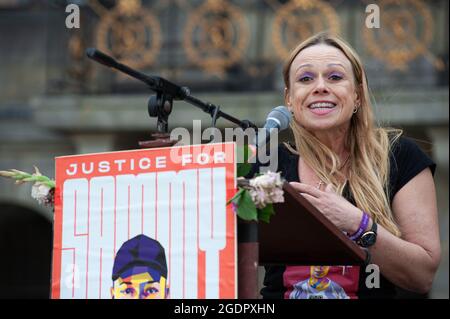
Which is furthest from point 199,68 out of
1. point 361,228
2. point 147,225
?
point 147,225

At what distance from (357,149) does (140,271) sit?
1.17 meters

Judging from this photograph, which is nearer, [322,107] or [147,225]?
[147,225]

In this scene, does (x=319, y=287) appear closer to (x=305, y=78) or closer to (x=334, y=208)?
(x=334, y=208)

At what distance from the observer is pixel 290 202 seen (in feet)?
7.41

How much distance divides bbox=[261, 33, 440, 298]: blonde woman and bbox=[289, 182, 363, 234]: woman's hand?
111mm

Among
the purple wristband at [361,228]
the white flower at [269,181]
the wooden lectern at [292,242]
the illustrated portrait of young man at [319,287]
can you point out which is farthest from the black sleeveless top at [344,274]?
the white flower at [269,181]

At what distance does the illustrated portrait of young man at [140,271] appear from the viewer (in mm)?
2240


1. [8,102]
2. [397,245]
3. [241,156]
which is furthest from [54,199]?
[8,102]

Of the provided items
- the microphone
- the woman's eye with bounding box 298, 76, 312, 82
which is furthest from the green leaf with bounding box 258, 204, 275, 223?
the woman's eye with bounding box 298, 76, 312, 82

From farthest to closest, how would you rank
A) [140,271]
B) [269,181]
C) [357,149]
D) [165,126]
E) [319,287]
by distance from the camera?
[357,149] → [319,287] → [165,126] → [140,271] → [269,181]

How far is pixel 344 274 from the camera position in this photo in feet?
9.40

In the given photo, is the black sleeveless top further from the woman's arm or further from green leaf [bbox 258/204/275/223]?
green leaf [bbox 258/204/275/223]

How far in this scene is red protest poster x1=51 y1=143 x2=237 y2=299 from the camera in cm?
222
